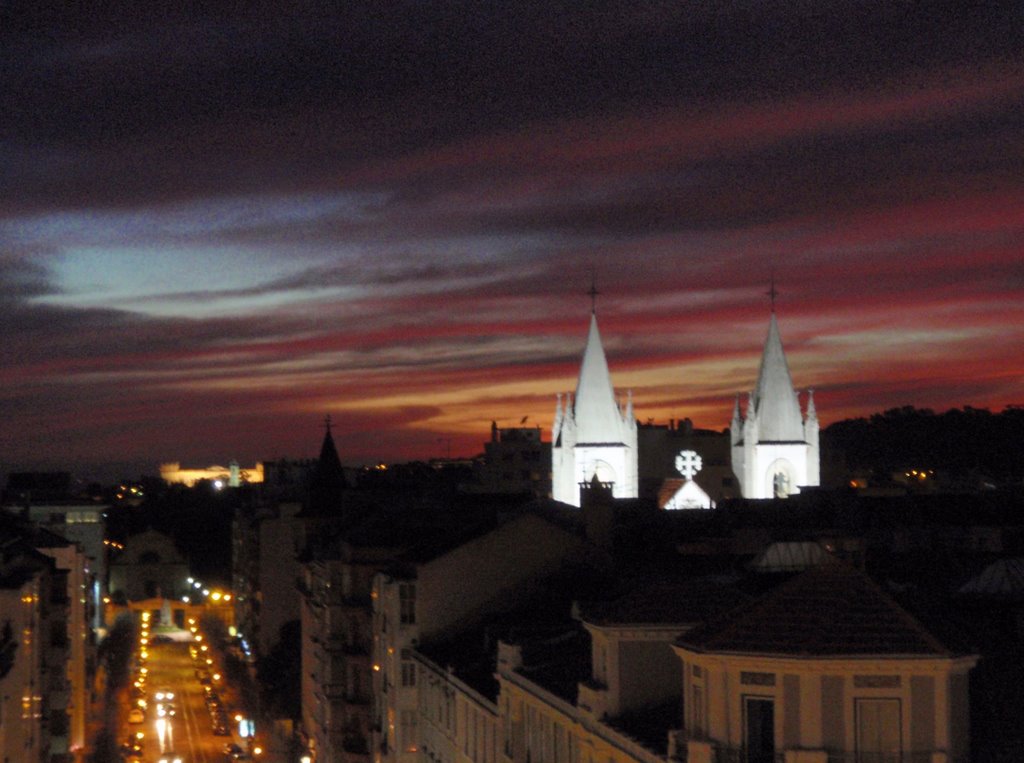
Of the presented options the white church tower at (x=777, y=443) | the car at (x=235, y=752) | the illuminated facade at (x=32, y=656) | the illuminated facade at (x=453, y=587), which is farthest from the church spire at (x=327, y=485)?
the white church tower at (x=777, y=443)

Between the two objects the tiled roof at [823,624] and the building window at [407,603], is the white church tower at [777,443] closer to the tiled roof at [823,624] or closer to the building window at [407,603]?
the building window at [407,603]

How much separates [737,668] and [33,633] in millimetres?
39022

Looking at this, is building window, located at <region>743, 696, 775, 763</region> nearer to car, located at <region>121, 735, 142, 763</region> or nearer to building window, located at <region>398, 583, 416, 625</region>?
building window, located at <region>398, 583, 416, 625</region>

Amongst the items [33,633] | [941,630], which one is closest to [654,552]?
[33,633]

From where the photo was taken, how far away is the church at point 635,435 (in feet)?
565

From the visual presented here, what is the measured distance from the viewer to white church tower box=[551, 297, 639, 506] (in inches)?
6747

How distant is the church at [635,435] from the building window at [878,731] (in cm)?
14079

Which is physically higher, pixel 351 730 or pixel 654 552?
pixel 654 552

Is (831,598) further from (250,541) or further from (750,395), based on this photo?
(750,395)

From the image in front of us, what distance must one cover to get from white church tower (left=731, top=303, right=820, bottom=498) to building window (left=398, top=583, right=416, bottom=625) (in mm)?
110579

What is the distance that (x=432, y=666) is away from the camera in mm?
60406

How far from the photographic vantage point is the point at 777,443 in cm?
17488

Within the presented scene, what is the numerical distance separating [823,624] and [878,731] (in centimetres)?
169

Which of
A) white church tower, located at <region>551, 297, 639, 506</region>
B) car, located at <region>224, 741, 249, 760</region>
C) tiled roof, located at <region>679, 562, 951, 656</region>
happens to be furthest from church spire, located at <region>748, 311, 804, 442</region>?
tiled roof, located at <region>679, 562, 951, 656</region>
